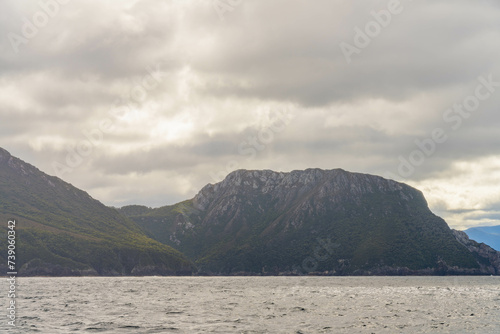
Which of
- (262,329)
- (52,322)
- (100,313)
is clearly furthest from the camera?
(100,313)

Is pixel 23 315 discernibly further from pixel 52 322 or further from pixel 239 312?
pixel 239 312

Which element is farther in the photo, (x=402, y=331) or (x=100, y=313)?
(x=100, y=313)

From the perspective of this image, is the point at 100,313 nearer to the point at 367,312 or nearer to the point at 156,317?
the point at 156,317

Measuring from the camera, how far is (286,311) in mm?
90000

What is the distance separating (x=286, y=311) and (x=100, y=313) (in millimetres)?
34783

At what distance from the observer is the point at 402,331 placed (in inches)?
2491

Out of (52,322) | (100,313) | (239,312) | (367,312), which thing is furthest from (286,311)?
(52,322)

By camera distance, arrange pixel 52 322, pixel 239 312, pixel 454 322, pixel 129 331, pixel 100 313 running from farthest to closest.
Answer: pixel 239 312, pixel 100 313, pixel 454 322, pixel 52 322, pixel 129 331

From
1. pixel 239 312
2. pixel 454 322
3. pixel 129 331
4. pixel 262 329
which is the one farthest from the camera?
pixel 239 312

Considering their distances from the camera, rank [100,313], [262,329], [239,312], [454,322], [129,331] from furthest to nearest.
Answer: [239,312] < [100,313] < [454,322] < [262,329] < [129,331]

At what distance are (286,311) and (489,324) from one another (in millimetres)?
35507

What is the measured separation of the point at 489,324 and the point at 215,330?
43083mm

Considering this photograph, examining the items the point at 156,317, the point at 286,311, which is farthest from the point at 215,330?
the point at 286,311

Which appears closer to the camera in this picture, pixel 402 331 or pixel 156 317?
pixel 402 331
